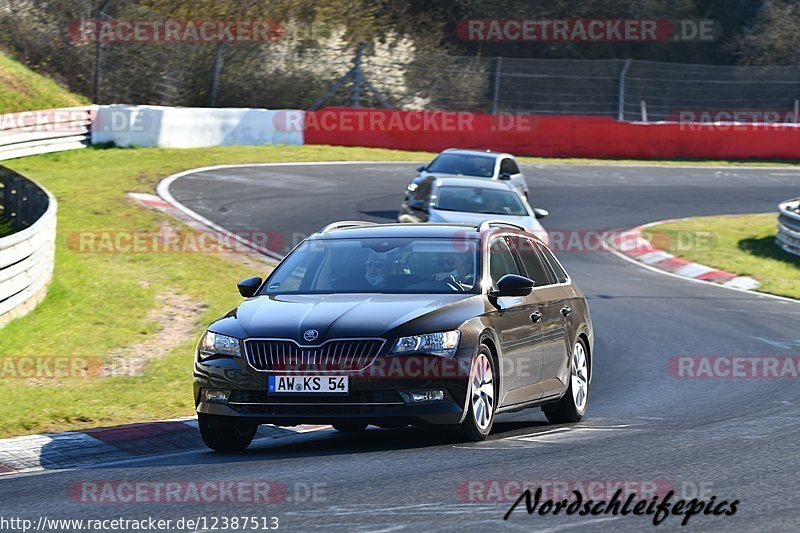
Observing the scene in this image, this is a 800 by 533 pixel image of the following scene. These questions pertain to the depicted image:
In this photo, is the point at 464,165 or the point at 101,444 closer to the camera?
the point at 101,444

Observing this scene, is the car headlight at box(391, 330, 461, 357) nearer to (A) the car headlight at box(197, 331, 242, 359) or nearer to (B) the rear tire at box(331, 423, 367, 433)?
(B) the rear tire at box(331, 423, 367, 433)

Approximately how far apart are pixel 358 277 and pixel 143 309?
6.91 metres

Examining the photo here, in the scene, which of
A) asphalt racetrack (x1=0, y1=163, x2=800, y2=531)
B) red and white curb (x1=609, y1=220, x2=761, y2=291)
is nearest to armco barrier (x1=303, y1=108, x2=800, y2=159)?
red and white curb (x1=609, y1=220, x2=761, y2=291)

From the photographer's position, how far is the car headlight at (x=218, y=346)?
28.7ft

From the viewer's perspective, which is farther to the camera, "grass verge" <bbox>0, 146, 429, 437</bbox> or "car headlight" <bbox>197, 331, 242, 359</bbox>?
"grass verge" <bbox>0, 146, 429, 437</bbox>

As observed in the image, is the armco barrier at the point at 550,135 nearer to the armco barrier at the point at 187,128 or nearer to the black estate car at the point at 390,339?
the armco barrier at the point at 187,128

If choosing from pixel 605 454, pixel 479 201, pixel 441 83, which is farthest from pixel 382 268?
pixel 441 83

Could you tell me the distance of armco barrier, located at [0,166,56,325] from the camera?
45.0 ft

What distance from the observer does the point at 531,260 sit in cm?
1063

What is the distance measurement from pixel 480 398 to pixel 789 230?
57.6 feet

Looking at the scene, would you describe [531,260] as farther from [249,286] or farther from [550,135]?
[550,135]

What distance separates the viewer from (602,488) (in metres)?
7.04

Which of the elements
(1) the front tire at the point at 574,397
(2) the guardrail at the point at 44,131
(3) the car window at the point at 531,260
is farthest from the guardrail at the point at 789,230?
(2) the guardrail at the point at 44,131

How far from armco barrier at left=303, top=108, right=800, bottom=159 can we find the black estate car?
27102mm
